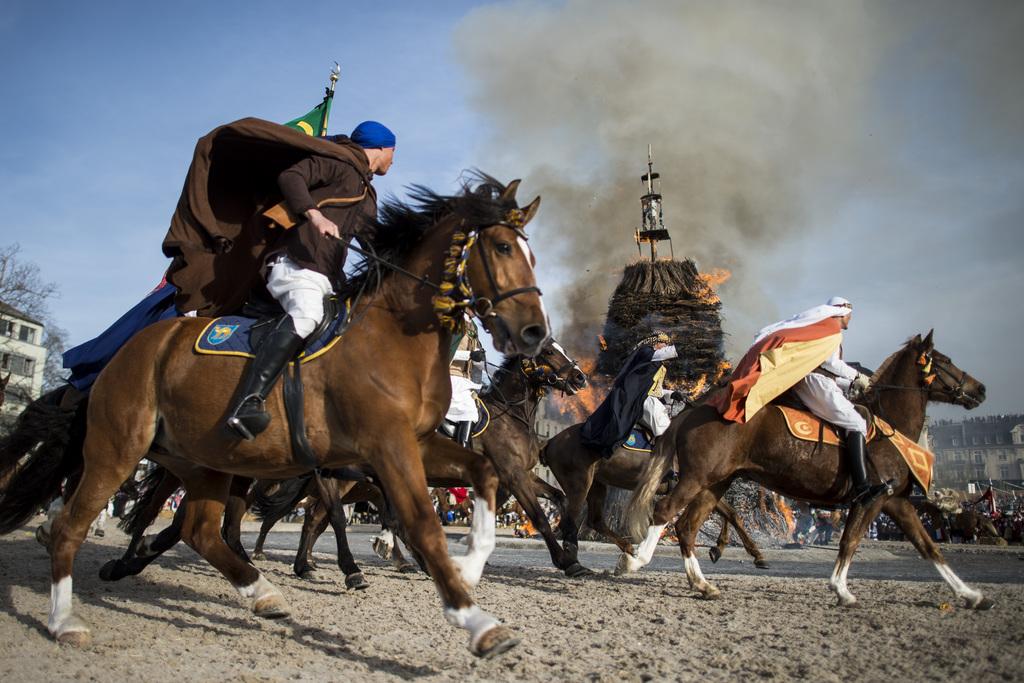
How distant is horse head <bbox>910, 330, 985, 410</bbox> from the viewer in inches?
322

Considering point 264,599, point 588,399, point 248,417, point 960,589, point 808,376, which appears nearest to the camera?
point 248,417

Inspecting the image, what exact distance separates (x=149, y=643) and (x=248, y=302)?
244 cm

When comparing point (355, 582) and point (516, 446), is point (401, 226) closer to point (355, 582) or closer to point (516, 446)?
point (355, 582)

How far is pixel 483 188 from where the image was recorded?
16.3ft

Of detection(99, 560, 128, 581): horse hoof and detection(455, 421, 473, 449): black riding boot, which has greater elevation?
detection(455, 421, 473, 449): black riding boot

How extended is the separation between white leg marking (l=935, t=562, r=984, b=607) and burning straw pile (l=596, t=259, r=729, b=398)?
35960mm

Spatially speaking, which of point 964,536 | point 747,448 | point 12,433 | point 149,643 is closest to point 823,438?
point 747,448

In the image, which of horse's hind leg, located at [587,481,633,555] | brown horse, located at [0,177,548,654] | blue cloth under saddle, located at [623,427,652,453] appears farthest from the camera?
blue cloth under saddle, located at [623,427,652,453]

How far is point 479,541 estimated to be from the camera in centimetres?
496

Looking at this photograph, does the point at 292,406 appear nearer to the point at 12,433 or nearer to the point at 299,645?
the point at 299,645

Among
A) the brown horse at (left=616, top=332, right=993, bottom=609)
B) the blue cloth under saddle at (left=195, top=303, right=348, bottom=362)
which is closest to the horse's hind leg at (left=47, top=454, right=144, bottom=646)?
the blue cloth under saddle at (left=195, top=303, right=348, bottom=362)

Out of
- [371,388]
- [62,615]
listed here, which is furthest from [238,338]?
[62,615]

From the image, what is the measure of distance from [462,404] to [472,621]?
5975 mm

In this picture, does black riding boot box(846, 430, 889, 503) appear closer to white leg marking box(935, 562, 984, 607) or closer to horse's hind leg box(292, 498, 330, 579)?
white leg marking box(935, 562, 984, 607)
